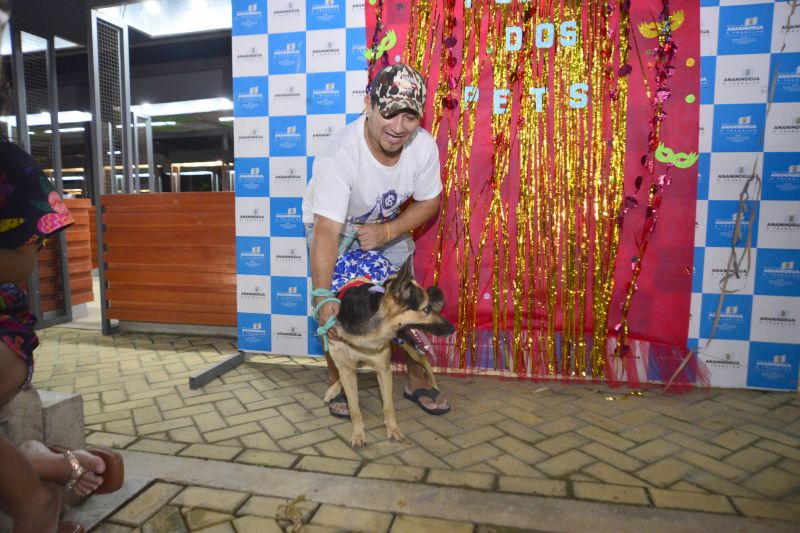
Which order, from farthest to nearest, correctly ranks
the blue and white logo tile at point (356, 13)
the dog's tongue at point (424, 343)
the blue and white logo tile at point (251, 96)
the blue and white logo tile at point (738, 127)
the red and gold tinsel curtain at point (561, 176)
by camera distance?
the blue and white logo tile at point (251, 96) < the blue and white logo tile at point (356, 13) < the dog's tongue at point (424, 343) < the red and gold tinsel curtain at point (561, 176) < the blue and white logo tile at point (738, 127)

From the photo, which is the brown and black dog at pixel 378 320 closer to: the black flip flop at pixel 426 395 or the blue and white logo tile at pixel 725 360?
the black flip flop at pixel 426 395

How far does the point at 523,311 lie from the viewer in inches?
125

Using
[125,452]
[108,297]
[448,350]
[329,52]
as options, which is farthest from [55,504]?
[108,297]

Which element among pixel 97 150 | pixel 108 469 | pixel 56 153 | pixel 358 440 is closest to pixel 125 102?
pixel 97 150

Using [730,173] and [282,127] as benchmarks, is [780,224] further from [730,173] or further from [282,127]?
[282,127]

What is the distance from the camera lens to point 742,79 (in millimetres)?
2812

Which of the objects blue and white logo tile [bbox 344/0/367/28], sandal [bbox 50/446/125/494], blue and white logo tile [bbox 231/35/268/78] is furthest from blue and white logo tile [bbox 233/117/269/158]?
sandal [bbox 50/446/125/494]

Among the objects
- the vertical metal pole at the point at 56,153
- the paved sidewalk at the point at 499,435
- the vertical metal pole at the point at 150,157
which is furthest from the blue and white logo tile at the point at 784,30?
the vertical metal pole at the point at 150,157

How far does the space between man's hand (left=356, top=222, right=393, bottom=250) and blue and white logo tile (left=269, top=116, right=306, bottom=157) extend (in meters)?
1.23

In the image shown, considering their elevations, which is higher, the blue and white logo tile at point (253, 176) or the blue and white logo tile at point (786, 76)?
the blue and white logo tile at point (786, 76)

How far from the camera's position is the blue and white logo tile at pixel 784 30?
2.71 meters

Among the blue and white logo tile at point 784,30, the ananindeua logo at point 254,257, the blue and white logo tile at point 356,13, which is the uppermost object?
the blue and white logo tile at point 356,13

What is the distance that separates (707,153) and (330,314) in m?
2.62

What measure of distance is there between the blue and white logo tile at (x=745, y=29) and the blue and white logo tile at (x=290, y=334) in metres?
3.44
